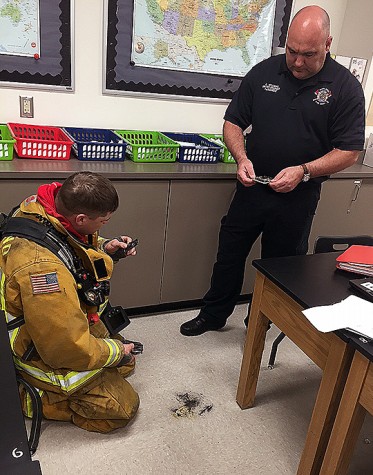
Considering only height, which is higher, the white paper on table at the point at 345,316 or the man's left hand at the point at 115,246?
the white paper on table at the point at 345,316

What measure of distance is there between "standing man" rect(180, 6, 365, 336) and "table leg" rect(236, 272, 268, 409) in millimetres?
523

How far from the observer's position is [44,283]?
4.54 feet

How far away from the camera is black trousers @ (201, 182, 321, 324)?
2051 mm

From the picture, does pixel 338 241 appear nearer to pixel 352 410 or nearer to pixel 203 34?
pixel 352 410

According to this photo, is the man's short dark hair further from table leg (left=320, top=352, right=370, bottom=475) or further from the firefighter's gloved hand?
table leg (left=320, top=352, right=370, bottom=475)

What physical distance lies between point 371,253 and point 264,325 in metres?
0.50

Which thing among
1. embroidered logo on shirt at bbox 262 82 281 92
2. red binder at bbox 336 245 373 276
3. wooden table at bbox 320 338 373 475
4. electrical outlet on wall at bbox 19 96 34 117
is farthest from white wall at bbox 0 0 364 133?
wooden table at bbox 320 338 373 475

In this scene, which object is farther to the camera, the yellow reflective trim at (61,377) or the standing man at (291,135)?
the standing man at (291,135)

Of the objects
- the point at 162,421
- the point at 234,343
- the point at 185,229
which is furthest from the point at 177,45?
the point at 162,421

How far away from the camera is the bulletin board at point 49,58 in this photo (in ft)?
7.13

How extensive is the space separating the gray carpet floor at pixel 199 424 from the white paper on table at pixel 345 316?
2.44 ft

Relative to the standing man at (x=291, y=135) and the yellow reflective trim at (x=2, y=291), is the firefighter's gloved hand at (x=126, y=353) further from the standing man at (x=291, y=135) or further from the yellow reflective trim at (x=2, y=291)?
the standing man at (x=291, y=135)

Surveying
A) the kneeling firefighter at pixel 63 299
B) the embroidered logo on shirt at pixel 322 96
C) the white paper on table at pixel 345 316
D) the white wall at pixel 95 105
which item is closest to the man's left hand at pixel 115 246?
the kneeling firefighter at pixel 63 299

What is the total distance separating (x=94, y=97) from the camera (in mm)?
2422
